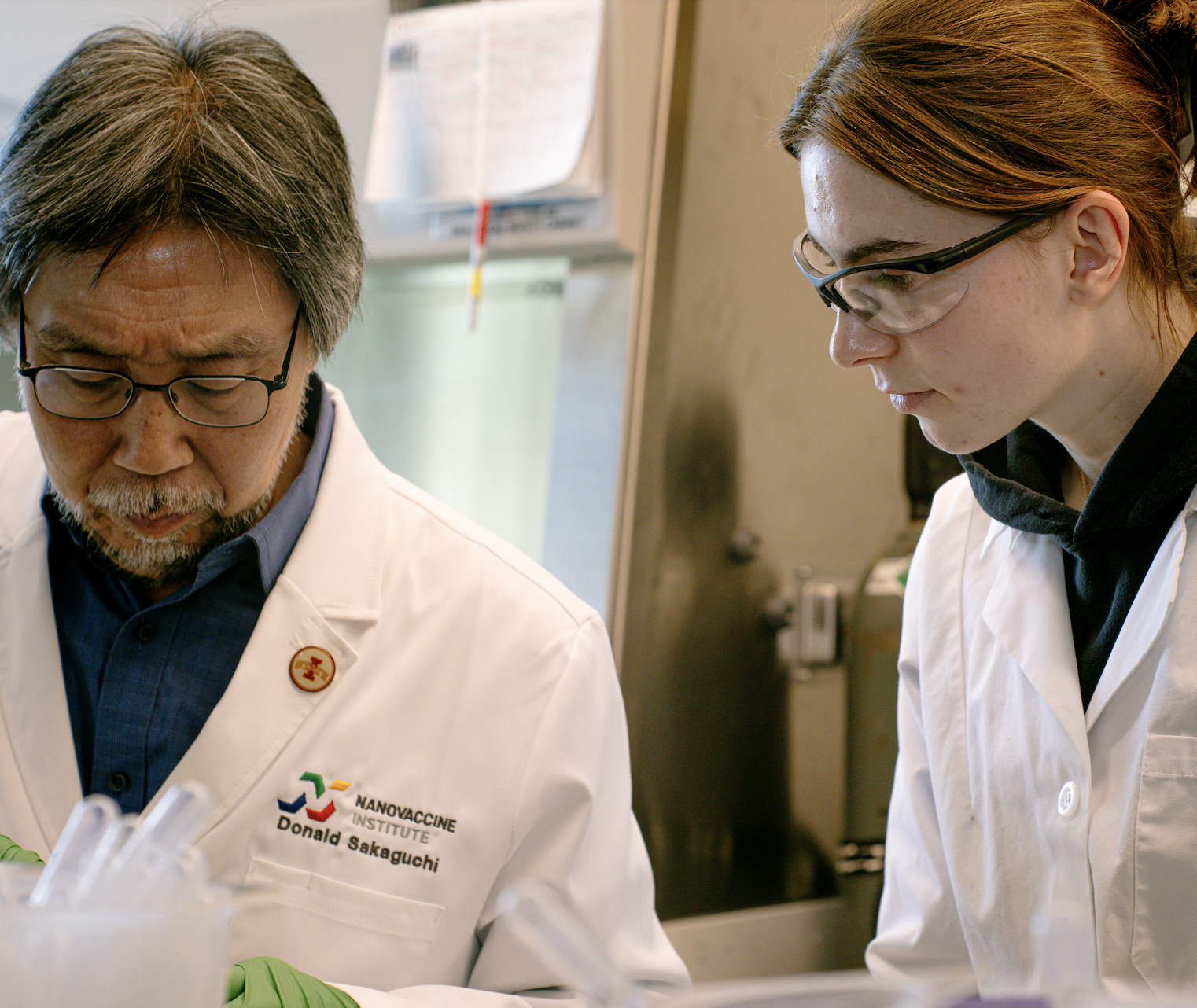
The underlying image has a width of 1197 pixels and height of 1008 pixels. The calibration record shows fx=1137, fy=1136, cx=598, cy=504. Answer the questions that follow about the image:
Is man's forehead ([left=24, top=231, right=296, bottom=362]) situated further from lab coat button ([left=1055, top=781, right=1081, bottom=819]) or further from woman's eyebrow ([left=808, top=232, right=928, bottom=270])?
lab coat button ([left=1055, top=781, right=1081, bottom=819])

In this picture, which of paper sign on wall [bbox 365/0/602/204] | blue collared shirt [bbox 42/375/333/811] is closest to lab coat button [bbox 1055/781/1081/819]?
blue collared shirt [bbox 42/375/333/811]

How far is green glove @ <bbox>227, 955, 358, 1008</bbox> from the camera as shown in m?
0.80

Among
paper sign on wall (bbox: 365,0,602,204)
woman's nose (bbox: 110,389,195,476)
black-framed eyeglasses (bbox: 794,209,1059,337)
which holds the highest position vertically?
paper sign on wall (bbox: 365,0,602,204)

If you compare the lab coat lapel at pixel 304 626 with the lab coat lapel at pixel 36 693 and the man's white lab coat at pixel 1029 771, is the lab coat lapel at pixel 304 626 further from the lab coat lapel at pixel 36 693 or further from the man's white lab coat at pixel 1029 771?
the man's white lab coat at pixel 1029 771

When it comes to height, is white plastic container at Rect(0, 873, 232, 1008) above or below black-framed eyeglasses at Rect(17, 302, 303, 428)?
below

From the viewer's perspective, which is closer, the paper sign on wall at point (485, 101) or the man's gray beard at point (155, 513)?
the man's gray beard at point (155, 513)

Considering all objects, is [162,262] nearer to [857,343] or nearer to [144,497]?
[144,497]

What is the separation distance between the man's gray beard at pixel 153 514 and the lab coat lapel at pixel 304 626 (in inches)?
3.1

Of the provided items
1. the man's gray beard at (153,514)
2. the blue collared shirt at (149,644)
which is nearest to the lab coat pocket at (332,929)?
the blue collared shirt at (149,644)

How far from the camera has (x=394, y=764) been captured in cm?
112

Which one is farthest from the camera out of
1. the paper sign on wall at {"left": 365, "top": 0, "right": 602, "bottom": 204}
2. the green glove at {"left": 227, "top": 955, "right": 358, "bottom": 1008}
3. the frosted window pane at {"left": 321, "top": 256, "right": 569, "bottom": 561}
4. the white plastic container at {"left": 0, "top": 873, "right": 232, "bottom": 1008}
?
the frosted window pane at {"left": 321, "top": 256, "right": 569, "bottom": 561}

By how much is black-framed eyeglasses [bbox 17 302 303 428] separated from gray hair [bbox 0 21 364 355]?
0.32 feet

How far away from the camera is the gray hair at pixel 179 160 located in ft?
3.43

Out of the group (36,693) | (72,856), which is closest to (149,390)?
(36,693)
